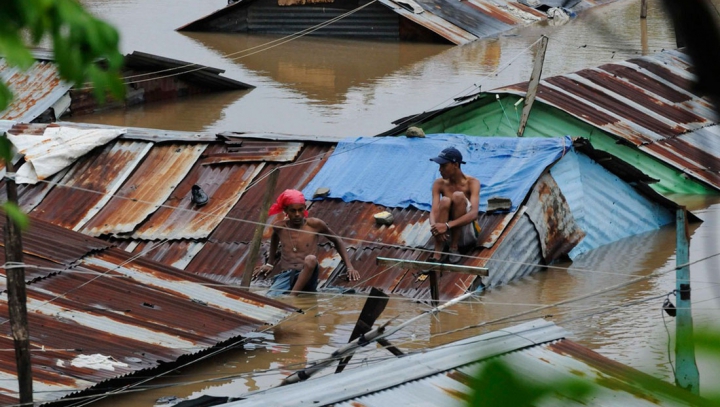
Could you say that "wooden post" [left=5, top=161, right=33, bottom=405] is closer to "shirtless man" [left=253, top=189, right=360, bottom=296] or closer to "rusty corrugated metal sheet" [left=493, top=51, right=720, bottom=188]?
"shirtless man" [left=253, top=189, right=360, bottom=296]

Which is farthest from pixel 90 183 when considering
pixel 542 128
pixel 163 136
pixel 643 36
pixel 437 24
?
pixel 643 36

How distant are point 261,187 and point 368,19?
50.8 feet

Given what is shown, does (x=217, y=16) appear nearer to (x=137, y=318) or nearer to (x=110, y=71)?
(x=137, y=318)

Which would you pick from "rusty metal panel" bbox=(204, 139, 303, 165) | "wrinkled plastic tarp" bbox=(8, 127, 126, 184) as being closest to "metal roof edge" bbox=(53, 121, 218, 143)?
"wrinkled plastic tarp" bbox=(8, 127, 126, 184)

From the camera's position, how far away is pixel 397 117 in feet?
59.9

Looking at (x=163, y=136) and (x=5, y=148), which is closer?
(x=5, y=148)

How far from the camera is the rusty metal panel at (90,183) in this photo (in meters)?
11.5

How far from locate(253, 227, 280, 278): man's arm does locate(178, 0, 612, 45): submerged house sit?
49.8 feet

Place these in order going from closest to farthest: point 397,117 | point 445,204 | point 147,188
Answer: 1. point 445,204
2. point 147,188
3. point 397,117

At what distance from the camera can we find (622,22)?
94.8ft

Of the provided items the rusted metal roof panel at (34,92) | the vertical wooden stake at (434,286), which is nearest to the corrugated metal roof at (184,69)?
the rusted metal roof panel at (34,92)

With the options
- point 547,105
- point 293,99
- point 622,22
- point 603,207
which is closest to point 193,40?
point 293,99

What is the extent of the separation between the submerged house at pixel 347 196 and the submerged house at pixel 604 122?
1.40 metres

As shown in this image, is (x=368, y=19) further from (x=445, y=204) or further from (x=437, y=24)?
(x=445, y=204)
